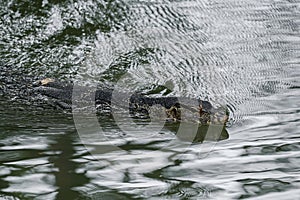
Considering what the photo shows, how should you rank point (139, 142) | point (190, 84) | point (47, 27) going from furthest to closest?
point (47, 27) → point (190, 84) → point (139, 142)

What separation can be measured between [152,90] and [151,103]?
489mm

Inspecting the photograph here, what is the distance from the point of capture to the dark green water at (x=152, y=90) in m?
2.58

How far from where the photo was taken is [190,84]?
4.21m

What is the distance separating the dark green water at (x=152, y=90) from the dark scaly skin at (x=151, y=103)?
0.34ft

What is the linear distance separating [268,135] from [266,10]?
8.69 ft

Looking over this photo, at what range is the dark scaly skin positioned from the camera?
3.38 meters

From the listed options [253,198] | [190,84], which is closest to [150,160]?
[253,198]

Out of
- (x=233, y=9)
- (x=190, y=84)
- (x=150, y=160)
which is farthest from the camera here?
(x=233, y=9)

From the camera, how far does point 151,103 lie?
3592 mm

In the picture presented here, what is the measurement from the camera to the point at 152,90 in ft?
13.4

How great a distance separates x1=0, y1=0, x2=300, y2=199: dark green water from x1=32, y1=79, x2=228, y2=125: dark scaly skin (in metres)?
0.10

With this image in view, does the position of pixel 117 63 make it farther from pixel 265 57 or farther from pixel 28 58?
pixel 265 57

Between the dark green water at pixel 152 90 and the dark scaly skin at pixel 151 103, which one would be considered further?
the dark scaly skin at pixel 151 103

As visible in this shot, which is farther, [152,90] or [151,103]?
[152,90]
